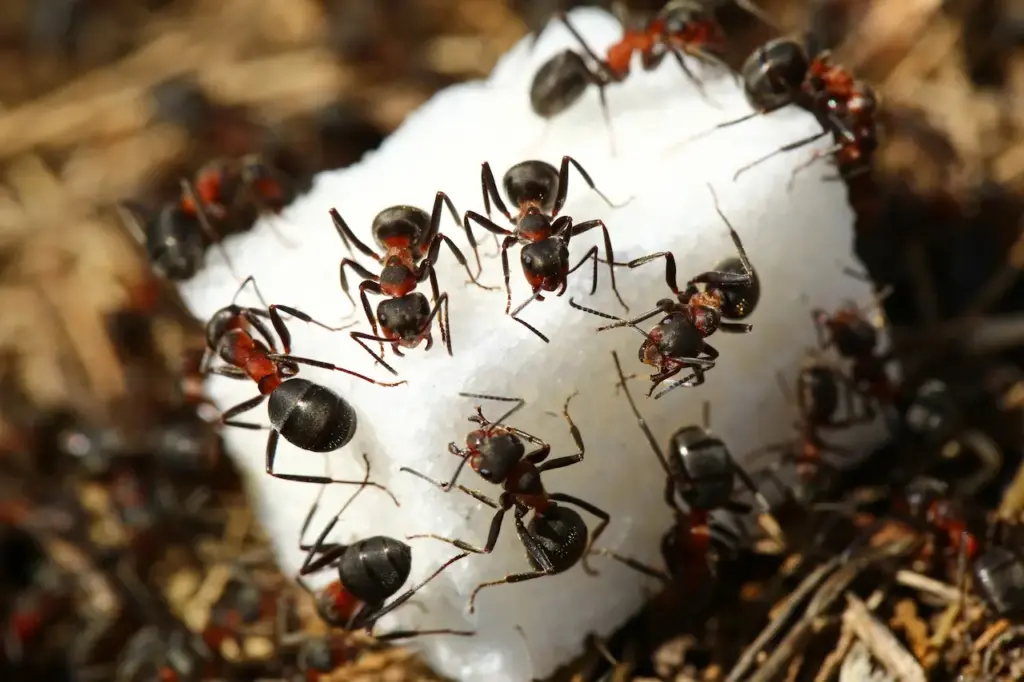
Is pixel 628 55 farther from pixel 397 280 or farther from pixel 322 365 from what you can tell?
pixel 322 365

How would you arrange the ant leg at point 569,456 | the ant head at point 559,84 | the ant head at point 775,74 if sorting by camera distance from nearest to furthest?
the ant leg at point 569,456 < the ant head at point 775,74 < the ant head at point 559,84

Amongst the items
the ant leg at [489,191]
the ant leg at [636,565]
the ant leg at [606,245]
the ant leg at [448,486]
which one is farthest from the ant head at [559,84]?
the ant leg at [636,565]

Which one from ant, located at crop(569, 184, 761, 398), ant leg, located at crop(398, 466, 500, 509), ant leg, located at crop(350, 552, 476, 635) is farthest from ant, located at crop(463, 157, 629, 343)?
ant leg, located at crop(350, 552, 476, 635)

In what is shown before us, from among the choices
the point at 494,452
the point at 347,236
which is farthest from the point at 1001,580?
the point at 347,236

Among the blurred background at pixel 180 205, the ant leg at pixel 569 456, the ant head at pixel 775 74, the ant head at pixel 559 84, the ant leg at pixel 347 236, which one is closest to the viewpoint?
the ant leg at pixel 569 456

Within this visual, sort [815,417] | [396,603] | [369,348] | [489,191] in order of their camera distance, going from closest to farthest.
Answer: [369,348]
[396,603]
[489,191]
[815,417]

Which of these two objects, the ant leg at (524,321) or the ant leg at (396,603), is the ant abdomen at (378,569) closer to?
the ant leg at (396,603)

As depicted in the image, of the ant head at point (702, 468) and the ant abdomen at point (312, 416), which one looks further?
the ant head at point (702, 468)
